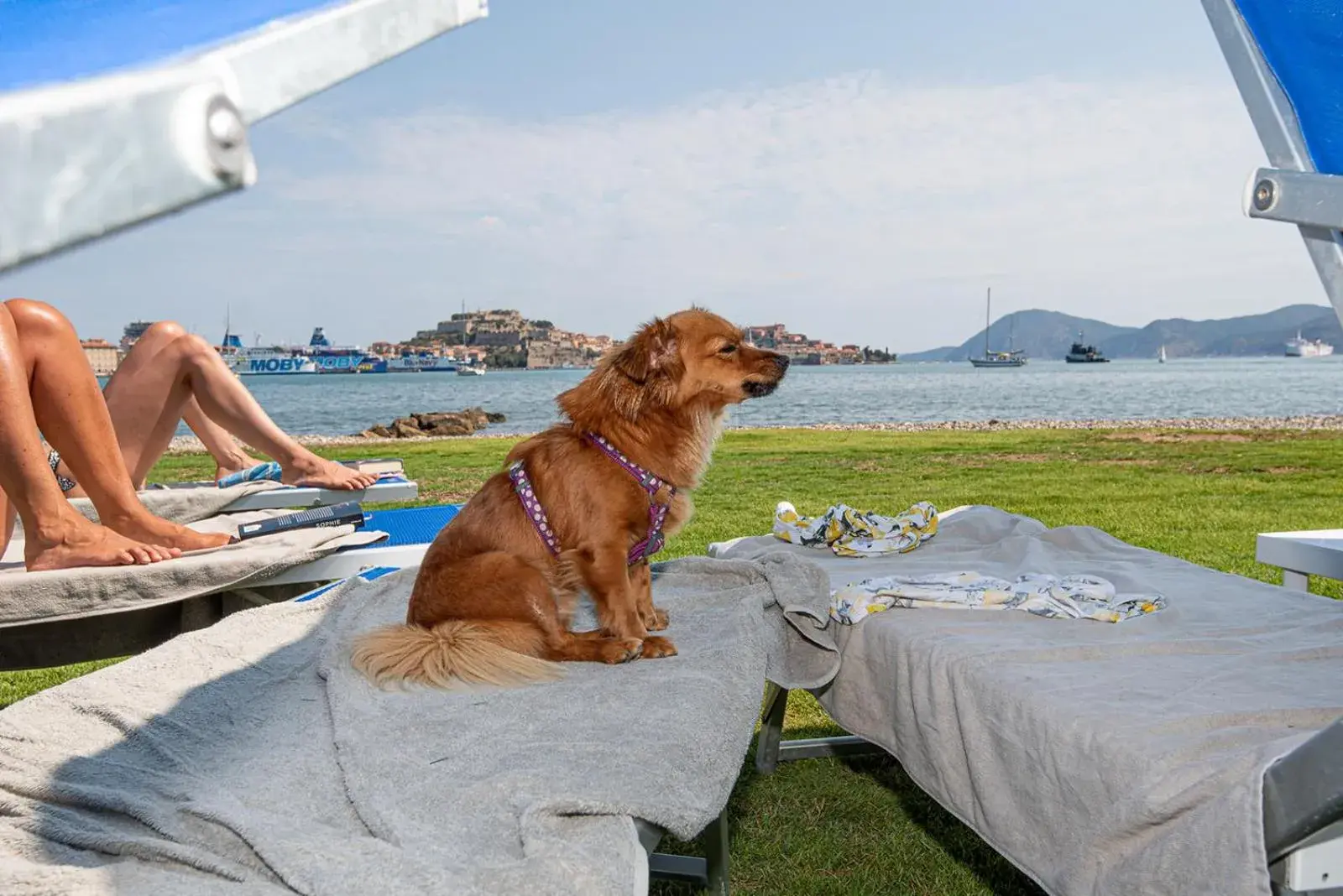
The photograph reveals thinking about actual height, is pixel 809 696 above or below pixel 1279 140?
below

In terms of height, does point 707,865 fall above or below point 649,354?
below

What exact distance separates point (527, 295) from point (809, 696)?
59417 mm

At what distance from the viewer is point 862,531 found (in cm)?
391

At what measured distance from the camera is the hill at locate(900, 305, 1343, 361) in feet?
405

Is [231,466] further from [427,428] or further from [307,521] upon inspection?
[427,428]

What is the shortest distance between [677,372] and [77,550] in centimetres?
223

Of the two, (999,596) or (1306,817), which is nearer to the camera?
(1306,817)

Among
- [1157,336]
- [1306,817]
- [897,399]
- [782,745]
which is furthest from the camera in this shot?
[1157,336]

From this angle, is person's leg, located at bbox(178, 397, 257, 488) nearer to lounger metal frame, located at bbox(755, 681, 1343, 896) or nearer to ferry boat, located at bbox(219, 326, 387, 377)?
lounger metal frame, located at bbox(755, 681, 1343, 896)

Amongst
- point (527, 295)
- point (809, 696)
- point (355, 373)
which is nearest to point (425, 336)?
point (355, 373)

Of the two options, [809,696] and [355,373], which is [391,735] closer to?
[809,696]

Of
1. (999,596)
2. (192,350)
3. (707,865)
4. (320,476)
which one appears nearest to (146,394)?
(192,350)

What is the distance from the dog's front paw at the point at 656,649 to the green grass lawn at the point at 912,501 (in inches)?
28.9

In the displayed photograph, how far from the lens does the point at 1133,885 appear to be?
1.76 m
